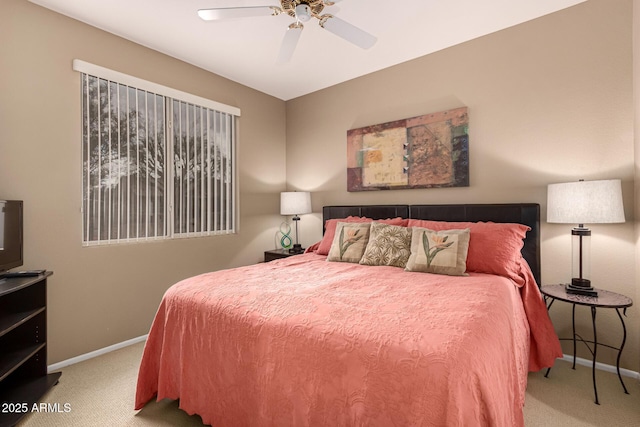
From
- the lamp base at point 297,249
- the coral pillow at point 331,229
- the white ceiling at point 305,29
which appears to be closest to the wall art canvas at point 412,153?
the coral pillow at point 331,229

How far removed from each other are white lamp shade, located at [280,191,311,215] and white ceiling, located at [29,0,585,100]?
1.44 meters

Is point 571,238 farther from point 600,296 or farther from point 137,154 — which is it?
point 137,154

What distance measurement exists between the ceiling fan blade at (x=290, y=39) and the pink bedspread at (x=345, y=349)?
5.69ft

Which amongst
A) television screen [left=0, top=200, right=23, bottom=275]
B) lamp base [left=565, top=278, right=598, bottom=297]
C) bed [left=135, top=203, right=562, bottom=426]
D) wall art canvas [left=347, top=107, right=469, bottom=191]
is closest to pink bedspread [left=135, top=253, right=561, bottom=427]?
bed [left=135, top=203, right=562, bottom=426]

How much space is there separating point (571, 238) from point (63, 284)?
13.3 feet

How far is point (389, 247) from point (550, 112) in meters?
1.72

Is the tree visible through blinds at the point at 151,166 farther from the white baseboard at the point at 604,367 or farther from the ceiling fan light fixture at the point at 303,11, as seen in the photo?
the white baseboard at the point at 604,367

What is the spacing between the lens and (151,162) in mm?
2951

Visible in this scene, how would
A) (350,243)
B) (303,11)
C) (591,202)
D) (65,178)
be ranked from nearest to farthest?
(303,11) < (591,202) < (65,178) < (350,243)

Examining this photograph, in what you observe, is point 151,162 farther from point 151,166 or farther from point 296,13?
point 296,13

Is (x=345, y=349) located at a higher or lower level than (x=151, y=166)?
lower

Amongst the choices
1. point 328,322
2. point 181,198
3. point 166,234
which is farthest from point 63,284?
point 328,322

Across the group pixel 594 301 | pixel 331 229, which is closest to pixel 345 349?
pixel 594 301

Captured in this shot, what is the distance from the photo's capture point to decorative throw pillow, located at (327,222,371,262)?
106 inches
